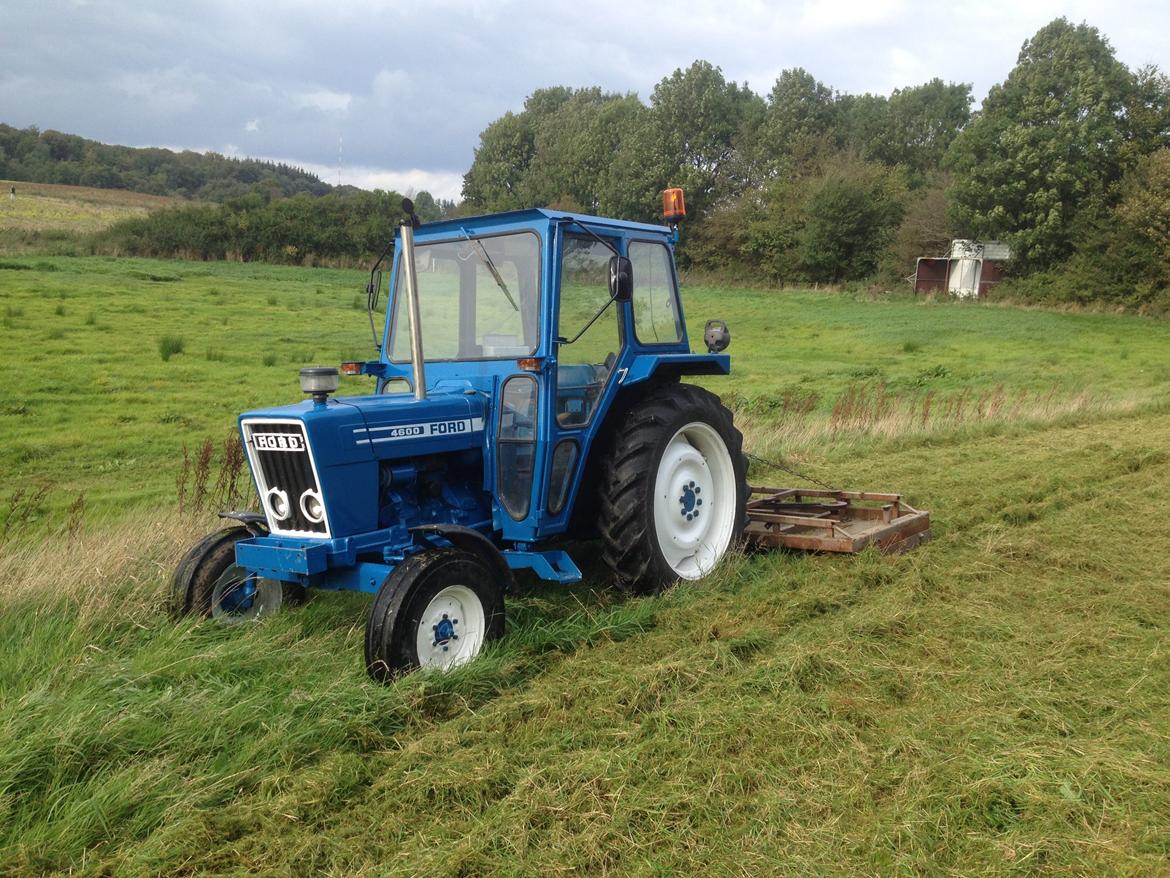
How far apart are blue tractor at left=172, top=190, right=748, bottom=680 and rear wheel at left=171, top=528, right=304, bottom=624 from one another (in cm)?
1

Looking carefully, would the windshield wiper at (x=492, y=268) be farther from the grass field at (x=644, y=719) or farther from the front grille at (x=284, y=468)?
the grass field at (x=644, y=719)

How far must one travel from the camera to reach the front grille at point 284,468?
4344mm

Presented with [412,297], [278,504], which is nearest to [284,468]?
[278,504]

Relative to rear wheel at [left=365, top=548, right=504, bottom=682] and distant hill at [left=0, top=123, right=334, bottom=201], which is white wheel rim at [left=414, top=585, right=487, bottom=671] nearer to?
rear wheel at [left=365, top=548, right=504, bottom=682]

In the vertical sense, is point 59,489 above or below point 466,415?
below

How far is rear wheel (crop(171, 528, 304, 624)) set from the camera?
15.4ft

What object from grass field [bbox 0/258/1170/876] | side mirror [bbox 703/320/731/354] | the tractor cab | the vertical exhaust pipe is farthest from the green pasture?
grass field [bbox 0/258/1170/876]

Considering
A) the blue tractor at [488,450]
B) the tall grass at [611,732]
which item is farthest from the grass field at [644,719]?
the blue tractor at [488,450]

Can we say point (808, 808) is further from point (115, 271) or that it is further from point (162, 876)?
point (115, 271)

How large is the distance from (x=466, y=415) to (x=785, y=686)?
79.5 inches

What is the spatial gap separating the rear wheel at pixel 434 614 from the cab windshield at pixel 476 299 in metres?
1.31

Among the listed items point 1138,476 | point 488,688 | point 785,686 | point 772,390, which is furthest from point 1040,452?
point 488,688

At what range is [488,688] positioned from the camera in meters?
4.05

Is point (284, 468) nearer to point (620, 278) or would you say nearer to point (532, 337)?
point (532, 337)
